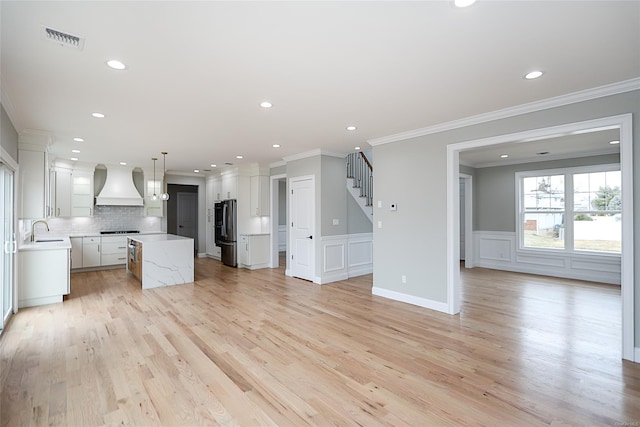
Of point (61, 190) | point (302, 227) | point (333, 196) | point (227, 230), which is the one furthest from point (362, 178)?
point (61, 190)

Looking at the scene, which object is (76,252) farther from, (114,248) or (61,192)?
(61,192)

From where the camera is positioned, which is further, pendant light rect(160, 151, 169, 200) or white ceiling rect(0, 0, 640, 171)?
pendant light rect(160, 151, 169, 200)

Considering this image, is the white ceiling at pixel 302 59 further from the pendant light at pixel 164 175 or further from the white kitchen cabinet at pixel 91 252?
the white kitchen cabinet at pixel 91 252

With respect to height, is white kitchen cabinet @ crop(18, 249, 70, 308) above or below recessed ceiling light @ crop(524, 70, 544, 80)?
below

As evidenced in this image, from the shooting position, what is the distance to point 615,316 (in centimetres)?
405

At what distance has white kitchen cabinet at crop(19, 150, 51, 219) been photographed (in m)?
4.36

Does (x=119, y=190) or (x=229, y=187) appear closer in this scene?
(x=119, y=190)

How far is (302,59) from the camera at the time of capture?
246cm

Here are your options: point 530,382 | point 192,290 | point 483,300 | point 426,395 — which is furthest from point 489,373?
point 192,290

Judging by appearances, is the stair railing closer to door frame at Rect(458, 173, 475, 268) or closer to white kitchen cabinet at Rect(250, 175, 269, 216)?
white kitchen cabinet at Rect(250, 175, 269, 216)

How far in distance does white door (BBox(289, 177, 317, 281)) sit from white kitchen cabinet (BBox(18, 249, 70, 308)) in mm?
3885

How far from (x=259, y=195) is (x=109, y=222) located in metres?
3.95

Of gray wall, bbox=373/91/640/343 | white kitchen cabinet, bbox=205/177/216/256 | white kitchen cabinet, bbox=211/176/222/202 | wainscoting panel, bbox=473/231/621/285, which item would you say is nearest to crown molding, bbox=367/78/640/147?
gray wall, bbox=373/91/640/343

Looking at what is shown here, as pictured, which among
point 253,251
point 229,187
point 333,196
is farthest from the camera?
point 229,187
